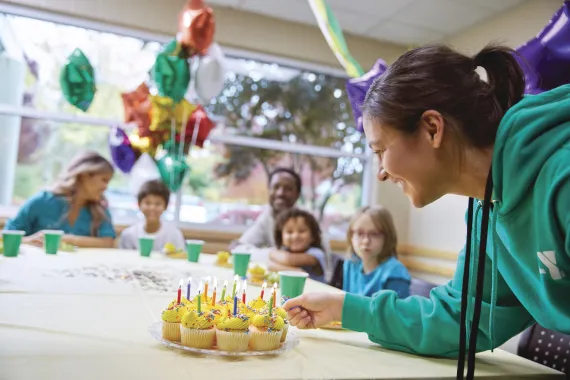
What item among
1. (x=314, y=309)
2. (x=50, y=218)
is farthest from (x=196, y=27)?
(x=314, y=309)

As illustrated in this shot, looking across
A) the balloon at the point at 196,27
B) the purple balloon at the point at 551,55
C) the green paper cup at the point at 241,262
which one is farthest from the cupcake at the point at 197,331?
the balloon at the point at 196,27

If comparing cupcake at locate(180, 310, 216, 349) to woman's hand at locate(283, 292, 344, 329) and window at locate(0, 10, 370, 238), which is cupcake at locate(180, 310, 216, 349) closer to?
woman's hand at locate(283, 292, 344, 329)

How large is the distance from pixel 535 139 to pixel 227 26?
3736mm

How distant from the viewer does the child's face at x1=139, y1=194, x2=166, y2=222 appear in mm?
3152

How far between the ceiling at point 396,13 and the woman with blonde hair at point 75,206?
183 centimetres

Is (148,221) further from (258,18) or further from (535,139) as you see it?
(535,139)

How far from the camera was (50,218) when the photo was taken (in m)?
2.98

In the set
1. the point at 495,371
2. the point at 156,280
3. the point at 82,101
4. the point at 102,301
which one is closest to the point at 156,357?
the point at 102,301

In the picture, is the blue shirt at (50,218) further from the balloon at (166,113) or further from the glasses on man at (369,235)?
the glasses on man at (369,235)

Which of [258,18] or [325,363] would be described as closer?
[325,363]

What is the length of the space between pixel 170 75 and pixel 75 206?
3.23ft

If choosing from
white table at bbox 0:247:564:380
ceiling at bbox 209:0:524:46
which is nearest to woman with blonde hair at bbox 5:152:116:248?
white table at bbox 0:247:564:380

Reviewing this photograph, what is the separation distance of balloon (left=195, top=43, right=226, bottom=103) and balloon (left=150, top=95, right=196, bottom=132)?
147 mm

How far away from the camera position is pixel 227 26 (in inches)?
167
